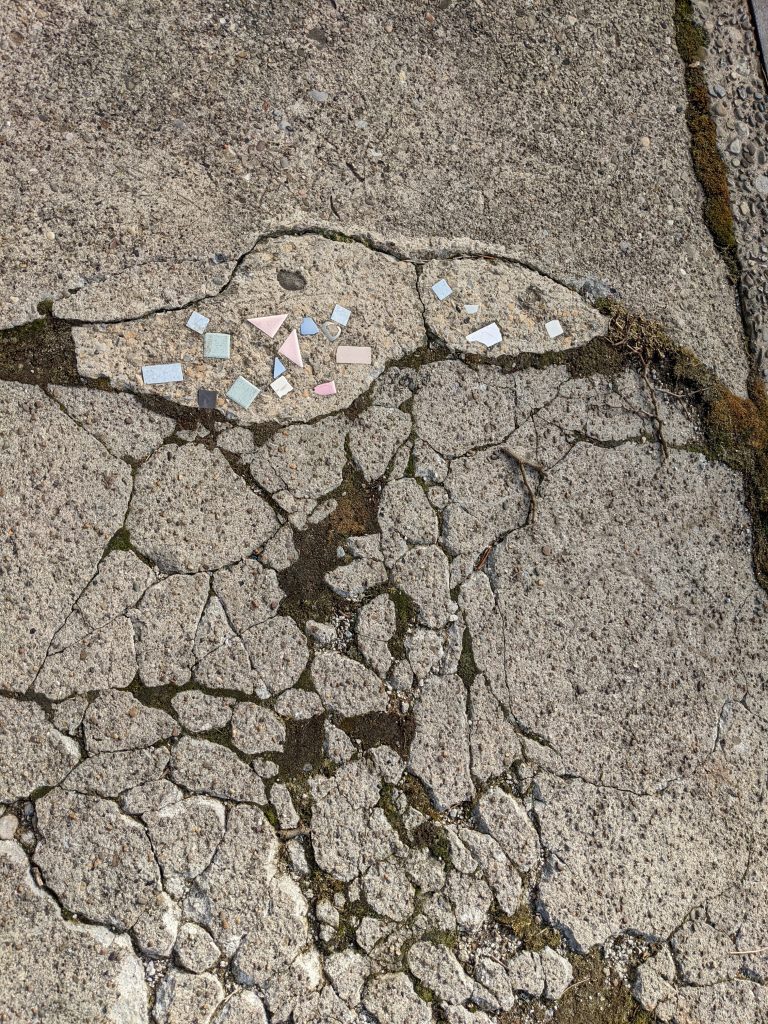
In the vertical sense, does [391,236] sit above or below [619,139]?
below

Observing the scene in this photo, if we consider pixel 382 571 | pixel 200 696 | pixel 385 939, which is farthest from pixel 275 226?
pixel 385 939

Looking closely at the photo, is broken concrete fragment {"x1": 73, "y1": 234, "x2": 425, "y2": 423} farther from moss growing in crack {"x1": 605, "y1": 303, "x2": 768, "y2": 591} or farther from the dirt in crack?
moss growing in crack {"x1": 605, "y1": 303, "x2": 768, "y2": 591}

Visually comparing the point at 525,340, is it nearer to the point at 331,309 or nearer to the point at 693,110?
the point at 331,309

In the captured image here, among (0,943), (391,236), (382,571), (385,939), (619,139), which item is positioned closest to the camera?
(0,943)

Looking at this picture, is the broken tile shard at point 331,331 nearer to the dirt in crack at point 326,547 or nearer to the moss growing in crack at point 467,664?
the dirt in crack at point 326,547

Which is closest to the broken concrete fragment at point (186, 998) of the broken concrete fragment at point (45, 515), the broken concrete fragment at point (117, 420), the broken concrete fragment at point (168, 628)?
the broken concrete fragment at point (168, 628)
